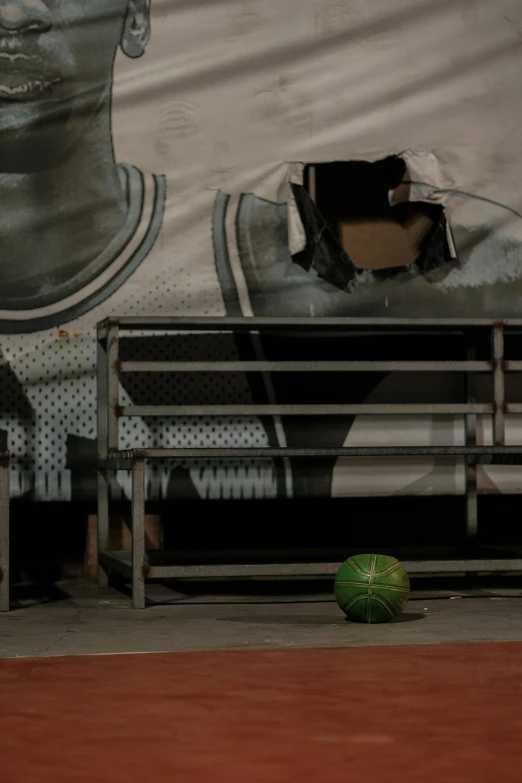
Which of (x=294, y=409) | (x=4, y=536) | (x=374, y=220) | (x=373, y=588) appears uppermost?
(x=374, y=220)

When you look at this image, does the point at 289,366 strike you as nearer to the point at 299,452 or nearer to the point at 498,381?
the point at 299,452

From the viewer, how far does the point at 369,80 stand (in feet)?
23.5

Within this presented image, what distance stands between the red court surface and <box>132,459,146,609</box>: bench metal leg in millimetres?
1337

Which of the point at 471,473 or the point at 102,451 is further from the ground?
the point at 102,451

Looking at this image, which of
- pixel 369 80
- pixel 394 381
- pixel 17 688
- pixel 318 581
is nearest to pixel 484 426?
pixel 394 381

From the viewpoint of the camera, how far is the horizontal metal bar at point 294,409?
20.8ft

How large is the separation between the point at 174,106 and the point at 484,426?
255cm

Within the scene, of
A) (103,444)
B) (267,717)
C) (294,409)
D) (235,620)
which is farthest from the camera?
(103,444)

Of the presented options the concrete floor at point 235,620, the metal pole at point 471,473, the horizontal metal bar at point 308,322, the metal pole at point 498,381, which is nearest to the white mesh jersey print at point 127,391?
the horizontal metal bar at point 308,322

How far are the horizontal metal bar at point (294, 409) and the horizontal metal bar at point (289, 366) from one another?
19cm

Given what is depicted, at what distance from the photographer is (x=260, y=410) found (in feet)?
21.3

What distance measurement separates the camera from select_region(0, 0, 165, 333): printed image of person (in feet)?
22.5

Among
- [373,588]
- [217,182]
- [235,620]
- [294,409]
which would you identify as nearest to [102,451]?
[294,409]

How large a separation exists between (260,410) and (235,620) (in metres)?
1.30
